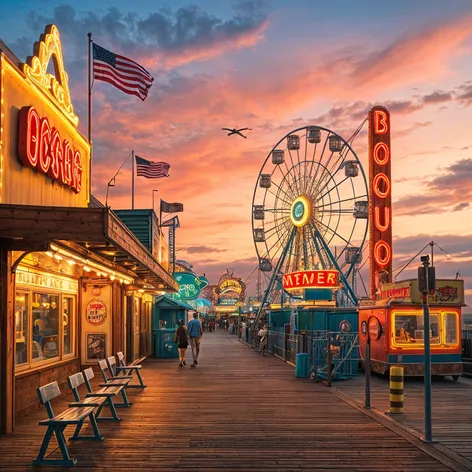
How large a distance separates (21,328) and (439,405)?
8.84 m

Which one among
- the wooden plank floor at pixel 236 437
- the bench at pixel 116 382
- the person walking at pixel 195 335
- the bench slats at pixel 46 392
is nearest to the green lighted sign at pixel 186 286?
the person walking at pixel 195 335

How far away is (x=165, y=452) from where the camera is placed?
9.54 meters

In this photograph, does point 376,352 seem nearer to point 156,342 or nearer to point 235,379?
point 235,379

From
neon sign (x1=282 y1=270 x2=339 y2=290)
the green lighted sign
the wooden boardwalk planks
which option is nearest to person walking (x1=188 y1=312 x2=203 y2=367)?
the wooden boardwalk planks

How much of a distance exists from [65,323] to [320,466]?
9.52m

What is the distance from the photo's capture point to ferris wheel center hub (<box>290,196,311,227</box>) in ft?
137

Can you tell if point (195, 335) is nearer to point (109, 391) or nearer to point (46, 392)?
point (109, 391)

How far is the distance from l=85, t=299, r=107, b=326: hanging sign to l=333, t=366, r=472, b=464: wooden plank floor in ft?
22.1

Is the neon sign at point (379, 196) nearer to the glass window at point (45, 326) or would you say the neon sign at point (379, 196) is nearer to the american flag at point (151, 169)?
the american flag at point (151, 169)

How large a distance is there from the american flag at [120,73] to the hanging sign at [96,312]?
19.3 feet

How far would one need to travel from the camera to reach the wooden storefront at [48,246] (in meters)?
9.69

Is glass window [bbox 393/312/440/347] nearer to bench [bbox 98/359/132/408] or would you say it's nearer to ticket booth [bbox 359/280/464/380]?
ticket booth [bbox 359/280/464/380]

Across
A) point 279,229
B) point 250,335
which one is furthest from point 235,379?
point 279,229

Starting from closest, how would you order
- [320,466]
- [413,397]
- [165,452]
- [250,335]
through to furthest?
[320,466] < [165,452] < [413,397] < [250,335]
